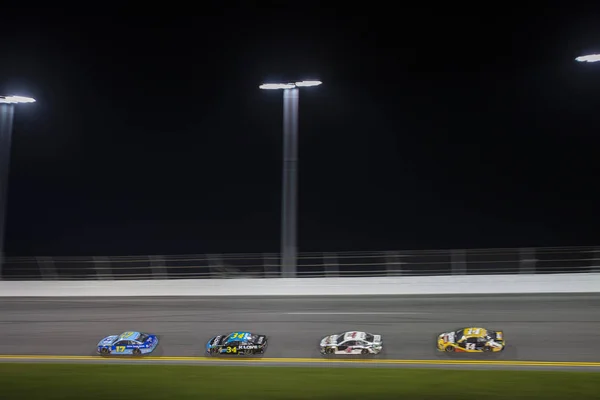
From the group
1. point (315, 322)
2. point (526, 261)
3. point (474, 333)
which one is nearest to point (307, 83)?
point (315, 322)

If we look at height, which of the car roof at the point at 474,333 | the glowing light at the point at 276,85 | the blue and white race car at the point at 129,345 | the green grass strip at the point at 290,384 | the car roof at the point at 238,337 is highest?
the glowing light at the point at 276,85

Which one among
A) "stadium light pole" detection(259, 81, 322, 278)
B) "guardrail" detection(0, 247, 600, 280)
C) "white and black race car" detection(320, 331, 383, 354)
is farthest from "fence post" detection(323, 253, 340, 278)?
"white and black race car" detection(320, 331, 383, 354)

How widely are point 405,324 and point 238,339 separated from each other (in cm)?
361

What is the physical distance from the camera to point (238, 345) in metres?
9.45

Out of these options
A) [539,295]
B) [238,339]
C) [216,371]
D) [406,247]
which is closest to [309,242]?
[406,247]

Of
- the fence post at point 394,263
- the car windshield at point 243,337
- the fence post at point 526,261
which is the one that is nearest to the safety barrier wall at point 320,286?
the fence post at point 526,261

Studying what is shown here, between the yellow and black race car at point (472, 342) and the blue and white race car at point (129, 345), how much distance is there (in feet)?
17.3

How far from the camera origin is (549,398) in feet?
16.8

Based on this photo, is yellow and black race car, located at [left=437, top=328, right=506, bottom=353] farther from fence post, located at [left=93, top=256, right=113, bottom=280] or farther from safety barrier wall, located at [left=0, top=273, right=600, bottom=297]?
fence post, located at [left=93, top=256, right=113, bottom=280]

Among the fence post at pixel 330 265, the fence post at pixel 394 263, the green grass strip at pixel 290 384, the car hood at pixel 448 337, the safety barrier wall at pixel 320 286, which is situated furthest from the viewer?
the fence post at pixel 330 265

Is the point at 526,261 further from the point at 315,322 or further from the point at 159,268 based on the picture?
the point at 159,268

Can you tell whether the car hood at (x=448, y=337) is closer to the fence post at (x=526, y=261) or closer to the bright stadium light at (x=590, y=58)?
the fence post at (x=526, y=261)

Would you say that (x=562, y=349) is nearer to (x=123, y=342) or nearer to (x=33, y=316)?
(x=123, y=342)

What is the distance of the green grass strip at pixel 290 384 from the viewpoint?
5.34 m
